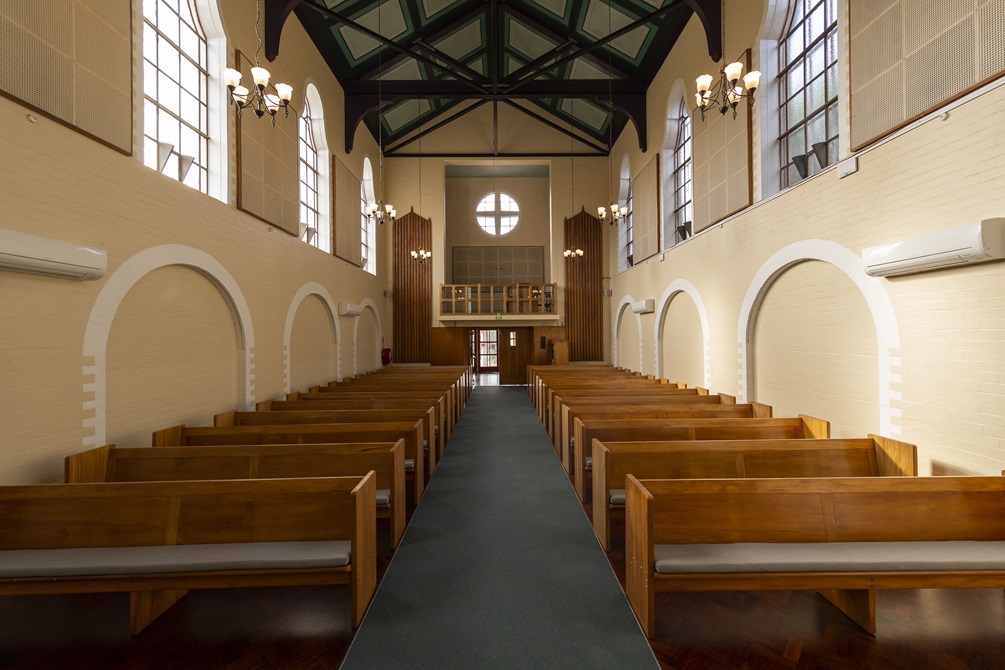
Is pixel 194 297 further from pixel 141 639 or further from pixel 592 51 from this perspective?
pixel 592 51

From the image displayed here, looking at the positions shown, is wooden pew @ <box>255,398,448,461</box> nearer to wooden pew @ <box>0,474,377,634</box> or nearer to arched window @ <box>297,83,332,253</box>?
wooden pew @ <box>0,474,377,634</box>

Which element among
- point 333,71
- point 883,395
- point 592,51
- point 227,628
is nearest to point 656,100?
point 592,51

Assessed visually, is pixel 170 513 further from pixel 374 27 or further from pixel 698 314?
pixel 374 27

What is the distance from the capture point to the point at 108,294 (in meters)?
4.01

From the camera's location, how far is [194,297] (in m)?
5.27

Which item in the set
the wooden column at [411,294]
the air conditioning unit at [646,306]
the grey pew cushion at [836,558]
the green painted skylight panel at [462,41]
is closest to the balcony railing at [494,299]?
the wooden column at [411,294]

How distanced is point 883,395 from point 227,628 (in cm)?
493

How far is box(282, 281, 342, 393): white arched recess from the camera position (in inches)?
285

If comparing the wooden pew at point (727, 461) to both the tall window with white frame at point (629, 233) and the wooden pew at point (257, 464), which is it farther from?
the tall window with white frame at point (629, 233)

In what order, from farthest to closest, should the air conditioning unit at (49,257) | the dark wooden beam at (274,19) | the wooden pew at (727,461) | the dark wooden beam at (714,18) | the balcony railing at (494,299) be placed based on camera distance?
the balcony railing at (494,299) → the dark wooden beam at (714,18) → the dark wooden beam at (274,19) → the wooden pew at (727,461) → the air conditioning unit at (49,257)

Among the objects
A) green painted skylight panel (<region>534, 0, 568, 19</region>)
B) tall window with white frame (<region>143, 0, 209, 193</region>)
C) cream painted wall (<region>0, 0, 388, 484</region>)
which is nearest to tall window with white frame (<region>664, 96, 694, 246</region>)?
green painted skylight panel (<region>534, 0, 568, 19</region>)

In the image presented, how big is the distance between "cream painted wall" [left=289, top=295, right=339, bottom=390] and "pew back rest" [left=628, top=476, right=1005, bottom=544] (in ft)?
20.5

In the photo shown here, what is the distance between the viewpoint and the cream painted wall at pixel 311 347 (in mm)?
7711

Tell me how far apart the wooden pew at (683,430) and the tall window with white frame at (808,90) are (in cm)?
261
